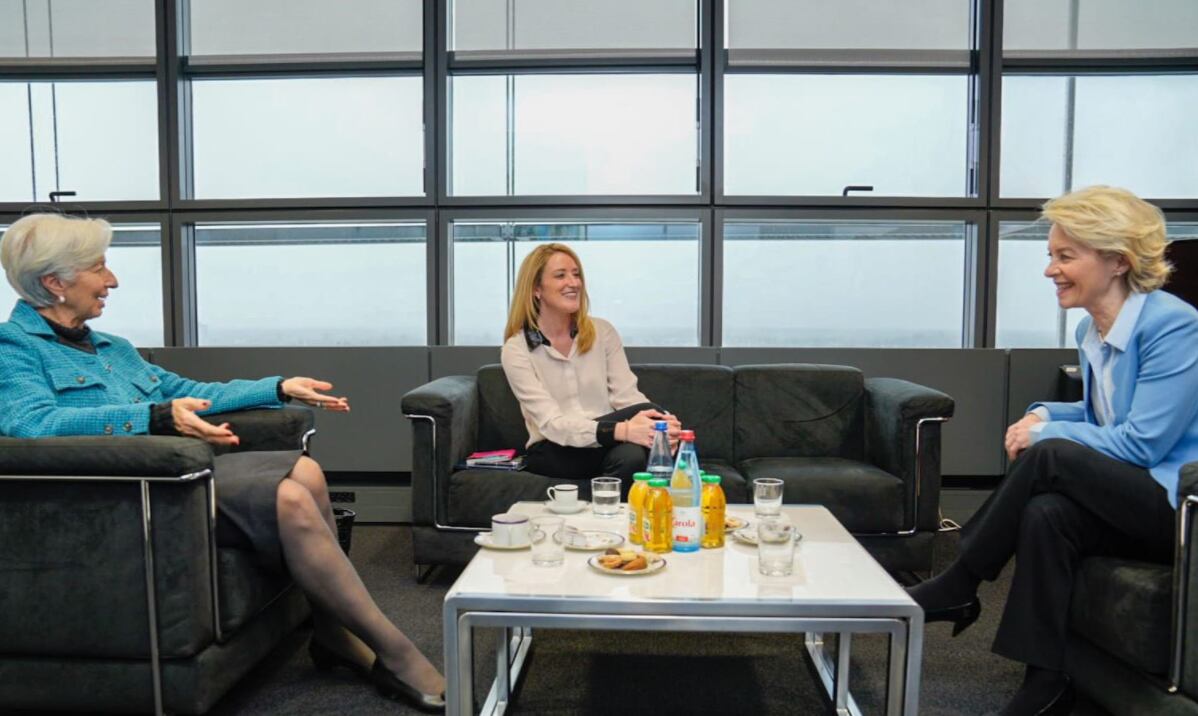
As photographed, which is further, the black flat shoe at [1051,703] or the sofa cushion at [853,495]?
the sofa cushion at [853,495]

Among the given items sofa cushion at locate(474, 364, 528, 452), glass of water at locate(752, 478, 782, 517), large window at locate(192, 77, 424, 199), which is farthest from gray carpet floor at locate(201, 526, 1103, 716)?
large window at locate(192, 77, 424, 199)

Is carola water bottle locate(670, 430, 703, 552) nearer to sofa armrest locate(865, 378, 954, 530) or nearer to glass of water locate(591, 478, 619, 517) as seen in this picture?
glass of water locate(591, 478, 619, 517)

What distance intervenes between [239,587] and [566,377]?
4.49ft

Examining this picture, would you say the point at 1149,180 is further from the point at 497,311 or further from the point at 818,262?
the point at 497,311

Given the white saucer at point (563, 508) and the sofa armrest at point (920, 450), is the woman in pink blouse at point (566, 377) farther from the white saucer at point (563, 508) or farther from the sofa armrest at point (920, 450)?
the sofa armrest at point (920, 450)

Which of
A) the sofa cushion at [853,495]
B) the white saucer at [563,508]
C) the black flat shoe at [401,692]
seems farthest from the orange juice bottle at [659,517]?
the sofa cushion at [853,495]

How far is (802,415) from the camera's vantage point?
3234 mm

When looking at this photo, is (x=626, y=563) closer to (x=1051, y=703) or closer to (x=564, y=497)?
(x=564, y=497)

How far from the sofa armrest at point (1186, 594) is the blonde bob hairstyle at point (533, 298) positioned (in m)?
1.86

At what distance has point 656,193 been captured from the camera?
12.7 ft

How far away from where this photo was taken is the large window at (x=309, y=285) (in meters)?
4.02

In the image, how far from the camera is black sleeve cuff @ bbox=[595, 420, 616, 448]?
2.63 m

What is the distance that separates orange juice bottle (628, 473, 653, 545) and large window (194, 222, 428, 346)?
2477mm

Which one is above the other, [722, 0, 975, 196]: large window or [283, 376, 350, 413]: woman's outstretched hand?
[722, 0, 975, 196]: large window
